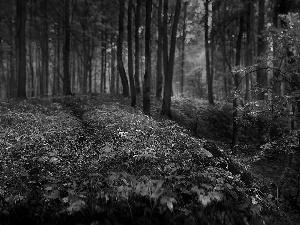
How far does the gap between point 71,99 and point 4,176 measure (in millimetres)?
13270

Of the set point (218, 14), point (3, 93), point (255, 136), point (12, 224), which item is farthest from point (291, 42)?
point (3, 93)

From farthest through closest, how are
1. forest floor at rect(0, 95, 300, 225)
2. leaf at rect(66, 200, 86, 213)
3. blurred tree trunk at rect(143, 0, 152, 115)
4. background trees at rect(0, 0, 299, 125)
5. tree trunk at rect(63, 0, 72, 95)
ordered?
tree trunk at rect(63, 0, 72, 95) → background trees at rect(0, 0, 299, 125) → blurred tree trunk at rect(143, 0, 152, 115) → forest floor at rect(0, 95, 300, 225) → leaf at rect(66, 200, 86, 213)

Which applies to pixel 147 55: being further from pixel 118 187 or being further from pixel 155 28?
pixel 155 28

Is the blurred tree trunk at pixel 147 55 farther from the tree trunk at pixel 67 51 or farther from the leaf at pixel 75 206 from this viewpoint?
the leaf at pixel 75 206

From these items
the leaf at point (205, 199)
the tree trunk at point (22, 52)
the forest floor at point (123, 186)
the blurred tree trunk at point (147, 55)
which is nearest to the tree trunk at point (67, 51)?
the tree trunk at point (22, 52)

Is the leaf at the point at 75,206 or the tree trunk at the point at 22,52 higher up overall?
the tree trunk at the point at 22,52

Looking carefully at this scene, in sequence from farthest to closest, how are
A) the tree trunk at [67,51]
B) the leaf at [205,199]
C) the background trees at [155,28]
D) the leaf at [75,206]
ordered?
the tree trunk at [67,51] → the background trees at [155,28] → the leaf at [205,199] → the leaf at [75,206]

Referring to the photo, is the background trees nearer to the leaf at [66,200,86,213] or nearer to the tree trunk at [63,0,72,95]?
the tree trunk at [63,0,72,95]

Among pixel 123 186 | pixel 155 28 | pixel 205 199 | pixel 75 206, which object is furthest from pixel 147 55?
pixel 155 28

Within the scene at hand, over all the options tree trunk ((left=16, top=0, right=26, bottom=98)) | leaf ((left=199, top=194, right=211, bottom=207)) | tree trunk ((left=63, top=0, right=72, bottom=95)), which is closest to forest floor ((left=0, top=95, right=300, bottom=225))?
leaf ((left=199, top=194, right=211, bottom=207))

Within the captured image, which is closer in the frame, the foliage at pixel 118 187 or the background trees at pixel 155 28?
the foliage at pixel 118 187

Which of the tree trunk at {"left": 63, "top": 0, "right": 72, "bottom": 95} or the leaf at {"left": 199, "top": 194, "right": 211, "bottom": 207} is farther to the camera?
the tree trunk at {"left": 63, "top": 0, "right": 72, "bottom": 95}

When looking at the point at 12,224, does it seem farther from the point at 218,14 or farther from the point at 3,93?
the point at 3,93

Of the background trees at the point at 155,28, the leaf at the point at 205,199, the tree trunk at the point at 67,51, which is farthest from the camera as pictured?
the tree trunk at the point at 67,51
